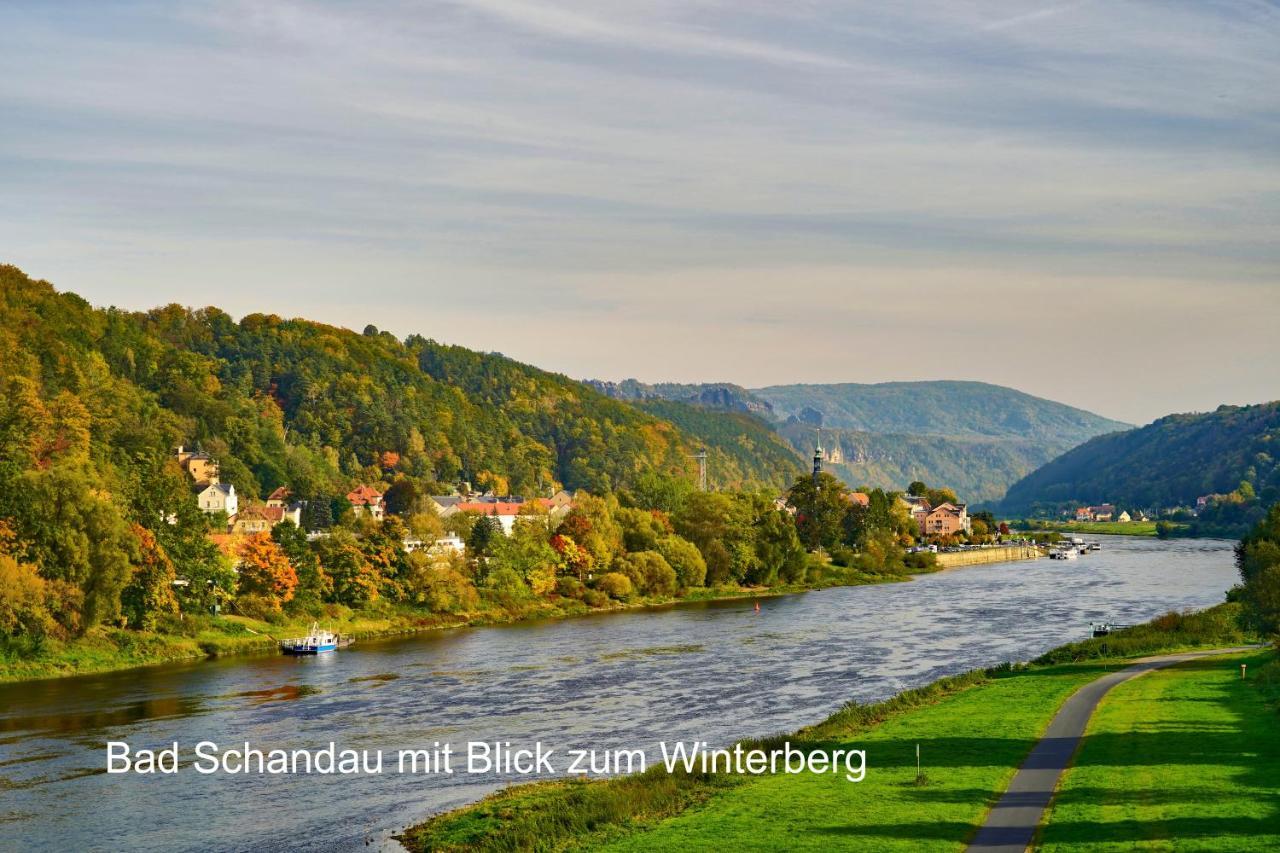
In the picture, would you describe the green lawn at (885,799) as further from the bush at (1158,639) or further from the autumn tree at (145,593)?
the autumn tree at (145,593)

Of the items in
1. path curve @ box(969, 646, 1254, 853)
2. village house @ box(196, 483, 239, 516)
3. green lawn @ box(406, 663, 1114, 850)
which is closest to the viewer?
path curve @ box(969, 646, 1254, 853)

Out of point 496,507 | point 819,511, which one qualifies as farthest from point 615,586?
point 819,511

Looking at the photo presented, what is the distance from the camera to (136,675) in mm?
64688

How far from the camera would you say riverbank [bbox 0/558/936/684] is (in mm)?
64750

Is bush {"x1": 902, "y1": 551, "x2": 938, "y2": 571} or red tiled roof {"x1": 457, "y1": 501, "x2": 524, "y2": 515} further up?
red tiled roof {"x1": 457, "y1": 501, "x2": 524, "y2": 515}

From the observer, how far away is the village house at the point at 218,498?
122 m

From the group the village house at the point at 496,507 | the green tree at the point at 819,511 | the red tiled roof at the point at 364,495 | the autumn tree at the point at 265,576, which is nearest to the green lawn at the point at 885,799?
the autumn tree at the point at 265,576

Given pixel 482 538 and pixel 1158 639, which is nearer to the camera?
pixel 1158 639

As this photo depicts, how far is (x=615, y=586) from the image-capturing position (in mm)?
105250

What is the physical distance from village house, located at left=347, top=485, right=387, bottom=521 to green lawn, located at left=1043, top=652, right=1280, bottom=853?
10191 cm

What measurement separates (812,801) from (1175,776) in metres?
8.64

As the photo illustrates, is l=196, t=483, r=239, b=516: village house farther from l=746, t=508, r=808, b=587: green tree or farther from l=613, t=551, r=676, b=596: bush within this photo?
l=746, t=508, r=808, b=587: green tree

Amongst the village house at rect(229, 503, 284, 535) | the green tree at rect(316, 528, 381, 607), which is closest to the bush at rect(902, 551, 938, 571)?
the village house at rect(229, 503, 284, 535)

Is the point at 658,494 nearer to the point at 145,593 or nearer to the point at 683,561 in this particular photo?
the point at 683,561
